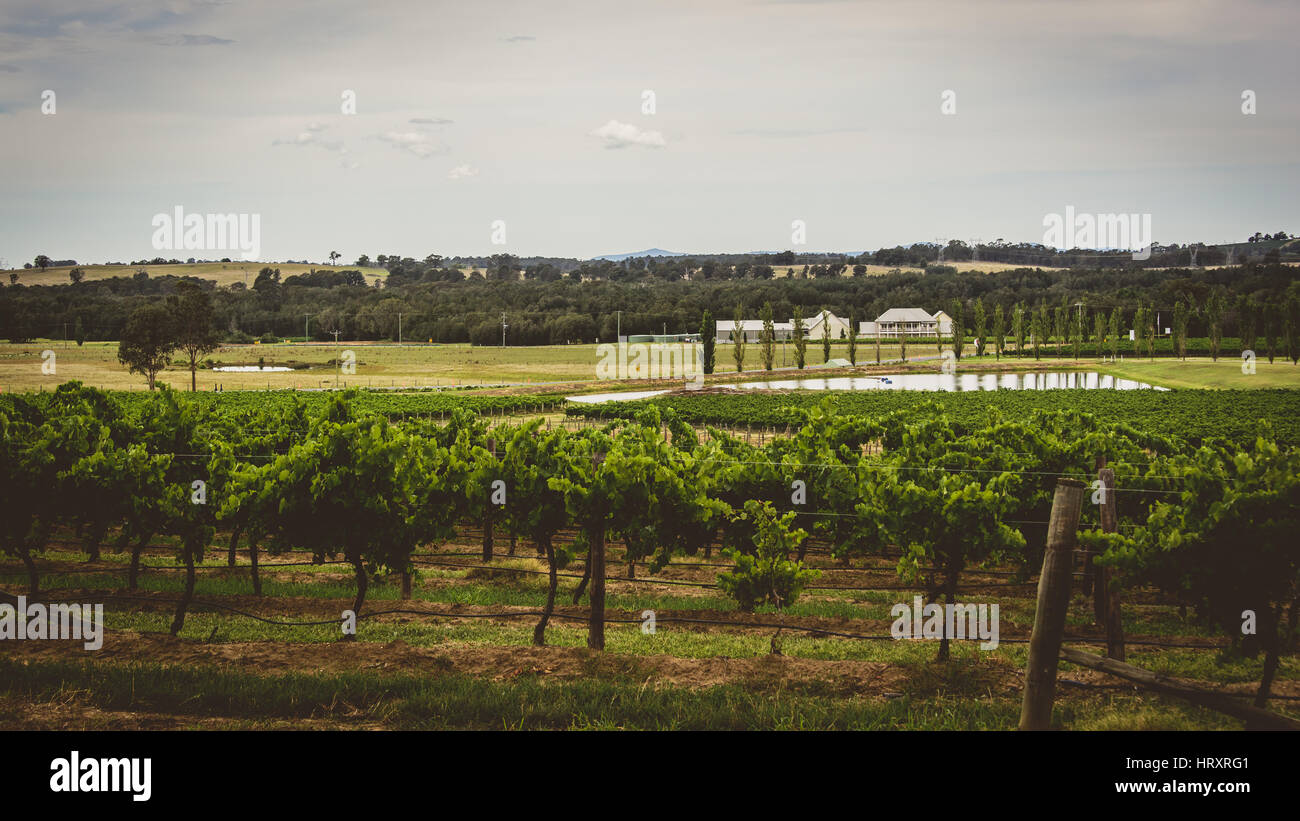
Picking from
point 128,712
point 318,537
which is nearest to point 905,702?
point 128,712

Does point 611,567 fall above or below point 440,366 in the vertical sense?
below

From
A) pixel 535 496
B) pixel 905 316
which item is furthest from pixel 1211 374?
pixel 535 496

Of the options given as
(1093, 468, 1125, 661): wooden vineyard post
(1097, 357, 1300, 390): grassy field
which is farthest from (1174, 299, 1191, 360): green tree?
(1093, 468, 1125, 661): wooden vineyard post

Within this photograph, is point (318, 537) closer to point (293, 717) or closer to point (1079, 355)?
point (293, 717)

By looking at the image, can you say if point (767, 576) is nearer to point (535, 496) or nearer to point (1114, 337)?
point (535, 496)

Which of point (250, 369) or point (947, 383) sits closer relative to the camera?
point (947, 383)

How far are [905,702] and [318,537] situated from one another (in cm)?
920

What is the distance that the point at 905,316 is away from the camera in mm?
165000

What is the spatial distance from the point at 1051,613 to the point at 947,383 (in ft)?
259

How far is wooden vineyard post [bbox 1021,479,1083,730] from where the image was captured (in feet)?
23.9

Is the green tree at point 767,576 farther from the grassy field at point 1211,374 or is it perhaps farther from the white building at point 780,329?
the white building at point 780,329

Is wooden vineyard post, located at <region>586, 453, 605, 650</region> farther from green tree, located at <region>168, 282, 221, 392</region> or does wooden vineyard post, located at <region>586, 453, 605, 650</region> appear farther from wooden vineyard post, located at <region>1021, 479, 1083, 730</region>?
green tree, located at <region>168, 282, 221, 392</region>

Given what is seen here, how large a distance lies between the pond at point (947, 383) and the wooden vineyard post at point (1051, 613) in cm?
6328

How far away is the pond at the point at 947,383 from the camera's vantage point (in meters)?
75.6
